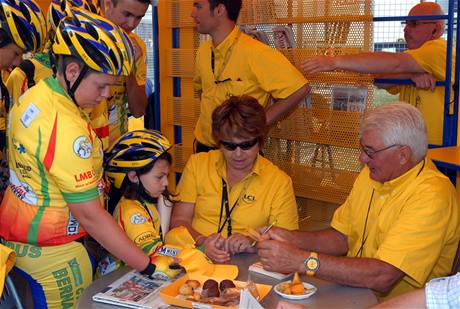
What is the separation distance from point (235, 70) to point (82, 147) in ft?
6.41

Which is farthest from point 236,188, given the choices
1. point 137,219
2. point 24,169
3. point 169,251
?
point 24,169

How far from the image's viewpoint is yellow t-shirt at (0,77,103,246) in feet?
6.62

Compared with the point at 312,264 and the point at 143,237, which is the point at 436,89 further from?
the point at 143,237

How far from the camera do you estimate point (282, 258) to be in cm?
214

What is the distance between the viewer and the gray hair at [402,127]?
225cm

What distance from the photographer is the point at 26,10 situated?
2791mm

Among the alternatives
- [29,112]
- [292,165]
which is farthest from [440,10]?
[29,112]

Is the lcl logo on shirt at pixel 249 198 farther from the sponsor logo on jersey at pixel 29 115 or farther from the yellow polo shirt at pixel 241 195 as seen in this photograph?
the sponsor logo on jersey at pixel 29 115

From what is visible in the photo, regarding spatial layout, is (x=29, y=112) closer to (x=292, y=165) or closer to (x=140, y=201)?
(x=140, y=201)

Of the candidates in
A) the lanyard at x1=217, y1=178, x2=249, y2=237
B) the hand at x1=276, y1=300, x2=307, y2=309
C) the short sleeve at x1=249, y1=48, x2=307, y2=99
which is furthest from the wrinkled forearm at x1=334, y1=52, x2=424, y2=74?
the hand at x1=276, y1=300, x2=307, y2=309

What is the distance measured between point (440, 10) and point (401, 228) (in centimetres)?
234

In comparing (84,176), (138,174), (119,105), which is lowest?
(138,174)

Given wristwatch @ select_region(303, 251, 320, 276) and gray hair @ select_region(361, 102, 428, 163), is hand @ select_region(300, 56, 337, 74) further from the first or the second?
wristwatch @ select_region(303, 251, 320, 276)

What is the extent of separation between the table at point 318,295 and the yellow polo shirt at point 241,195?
626mm
